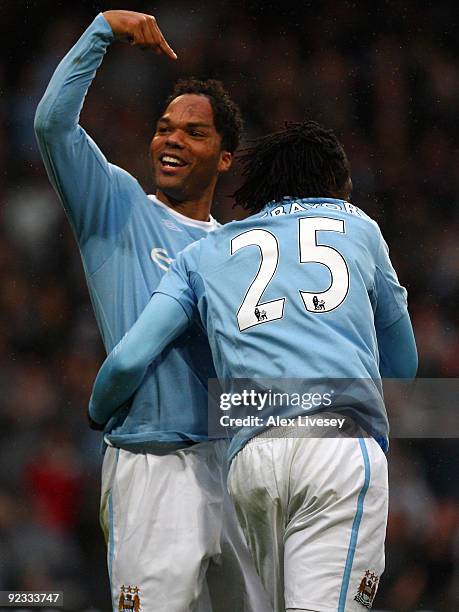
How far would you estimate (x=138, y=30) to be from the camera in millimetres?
2299

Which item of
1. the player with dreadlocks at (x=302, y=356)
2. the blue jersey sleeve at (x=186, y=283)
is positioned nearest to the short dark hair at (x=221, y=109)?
the player with dreadlocks at (x=302, y=356)

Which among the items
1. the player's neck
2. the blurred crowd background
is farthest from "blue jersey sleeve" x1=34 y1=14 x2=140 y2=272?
the blurred crowd background

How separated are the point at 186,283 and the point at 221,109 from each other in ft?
2.37

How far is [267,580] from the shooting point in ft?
6.22

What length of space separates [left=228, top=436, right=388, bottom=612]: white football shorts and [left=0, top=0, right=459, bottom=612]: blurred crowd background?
1.52 metres

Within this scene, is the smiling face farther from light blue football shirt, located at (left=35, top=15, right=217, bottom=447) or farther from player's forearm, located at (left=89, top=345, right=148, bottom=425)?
player's forearm, located at (left=89, top=345, right=148, bottom=425)

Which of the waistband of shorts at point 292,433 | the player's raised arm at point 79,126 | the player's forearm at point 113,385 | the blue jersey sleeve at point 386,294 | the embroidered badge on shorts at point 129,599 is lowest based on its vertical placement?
the embroidered badge on shorts at point 129,599

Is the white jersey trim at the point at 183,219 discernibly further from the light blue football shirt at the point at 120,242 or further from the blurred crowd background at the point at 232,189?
the blurred crowd background at the point at 232,189

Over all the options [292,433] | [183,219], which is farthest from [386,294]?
[183,219]

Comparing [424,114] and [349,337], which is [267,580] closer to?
[349,337]

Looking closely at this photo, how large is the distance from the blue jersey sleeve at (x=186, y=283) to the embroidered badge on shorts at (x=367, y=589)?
0.62 m

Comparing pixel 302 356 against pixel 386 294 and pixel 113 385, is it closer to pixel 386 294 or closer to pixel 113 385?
pixel 386 294

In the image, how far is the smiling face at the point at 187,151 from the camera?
8.18ft

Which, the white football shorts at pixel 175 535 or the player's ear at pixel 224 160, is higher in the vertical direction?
the player's ear at pixel 224 160
